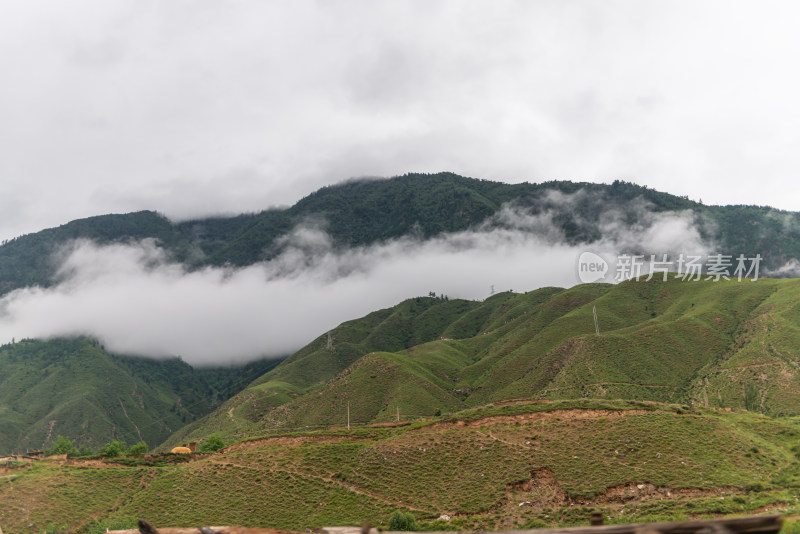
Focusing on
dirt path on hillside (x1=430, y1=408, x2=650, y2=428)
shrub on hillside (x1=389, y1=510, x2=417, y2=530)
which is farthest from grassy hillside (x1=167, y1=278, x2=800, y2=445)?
shrub on hillside (x1=389, y1=510, x2=417, y2=530)

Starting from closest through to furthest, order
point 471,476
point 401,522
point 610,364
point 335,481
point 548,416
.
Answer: point 401,522, point 471,476, point 335,481, point 548,416, point 610,364

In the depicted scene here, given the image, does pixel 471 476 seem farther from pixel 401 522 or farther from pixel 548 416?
pixel 548 416

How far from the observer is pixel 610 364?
4193 inches

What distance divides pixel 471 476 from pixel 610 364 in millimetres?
68789

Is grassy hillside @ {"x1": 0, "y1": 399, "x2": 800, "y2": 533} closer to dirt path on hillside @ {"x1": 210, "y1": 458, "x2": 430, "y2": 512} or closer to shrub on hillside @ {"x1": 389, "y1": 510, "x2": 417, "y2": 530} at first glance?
dirt path on hillside @ {"x1": 210, "y1": 458, "x2": 430, "y2": 512}

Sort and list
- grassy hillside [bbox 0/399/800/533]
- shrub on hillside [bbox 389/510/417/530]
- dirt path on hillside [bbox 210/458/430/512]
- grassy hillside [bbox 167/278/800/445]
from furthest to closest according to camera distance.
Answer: grassy hillside [bbox 167/278/800/445] < dirt path on hillside [bbox 210/458/430/512] < grassy hillside [bbox 0/399/800/533] < shrub on hillside [bbox 389/510/417/530]

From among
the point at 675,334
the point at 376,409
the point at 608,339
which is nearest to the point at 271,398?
the point at 376,409

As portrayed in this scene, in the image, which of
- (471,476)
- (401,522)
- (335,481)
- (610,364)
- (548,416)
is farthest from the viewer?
(610,364)

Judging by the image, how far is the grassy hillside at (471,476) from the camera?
39.6 m

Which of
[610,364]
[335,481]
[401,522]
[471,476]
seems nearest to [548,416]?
[471,476]

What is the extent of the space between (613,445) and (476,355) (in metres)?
131

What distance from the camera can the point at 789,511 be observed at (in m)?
27.6

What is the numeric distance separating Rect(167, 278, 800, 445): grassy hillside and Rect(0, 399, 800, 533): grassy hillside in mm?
37299

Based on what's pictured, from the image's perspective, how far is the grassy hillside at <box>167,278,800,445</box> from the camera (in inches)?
3558
